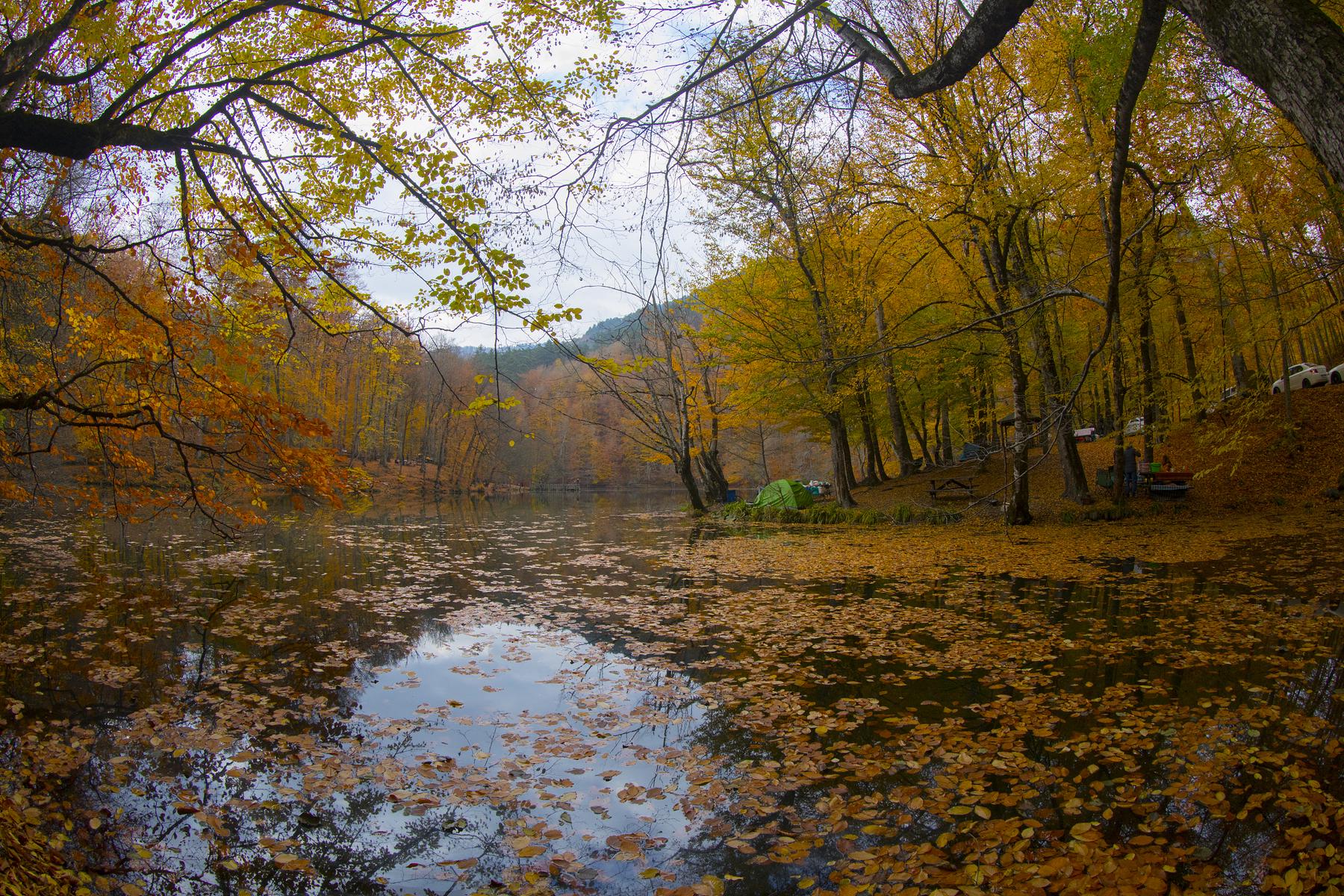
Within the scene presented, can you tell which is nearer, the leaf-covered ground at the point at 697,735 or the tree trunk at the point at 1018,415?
the leaf-covered ground at the point at 697,735

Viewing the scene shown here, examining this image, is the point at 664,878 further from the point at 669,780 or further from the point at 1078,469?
the point at 1078,469

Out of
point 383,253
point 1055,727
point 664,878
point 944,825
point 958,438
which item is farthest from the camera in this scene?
point 958,438

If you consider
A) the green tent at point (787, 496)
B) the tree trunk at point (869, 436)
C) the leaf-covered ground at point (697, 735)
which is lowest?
the leaf-covered ground at point (697, 735)

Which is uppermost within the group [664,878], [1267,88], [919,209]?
[919,209]

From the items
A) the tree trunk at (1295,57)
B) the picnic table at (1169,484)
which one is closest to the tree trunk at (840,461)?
the picnic table at (1169,484)

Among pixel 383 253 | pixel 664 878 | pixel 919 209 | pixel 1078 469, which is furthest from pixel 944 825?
pixel 1078 469

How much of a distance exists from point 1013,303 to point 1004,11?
11827mm

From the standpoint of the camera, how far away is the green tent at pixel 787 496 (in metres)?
21.2

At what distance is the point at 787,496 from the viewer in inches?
836

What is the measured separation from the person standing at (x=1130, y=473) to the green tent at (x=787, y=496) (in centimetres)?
836

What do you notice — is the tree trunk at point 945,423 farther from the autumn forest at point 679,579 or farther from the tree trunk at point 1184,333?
the autumn forest at point 679,579

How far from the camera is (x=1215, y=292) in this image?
1544 centimetres

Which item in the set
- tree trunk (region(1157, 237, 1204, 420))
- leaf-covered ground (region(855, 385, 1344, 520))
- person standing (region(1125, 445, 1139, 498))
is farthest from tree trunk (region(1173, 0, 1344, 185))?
person standing (region(1125, 445, 1139, 498))

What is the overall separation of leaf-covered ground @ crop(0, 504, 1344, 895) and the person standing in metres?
5.78
